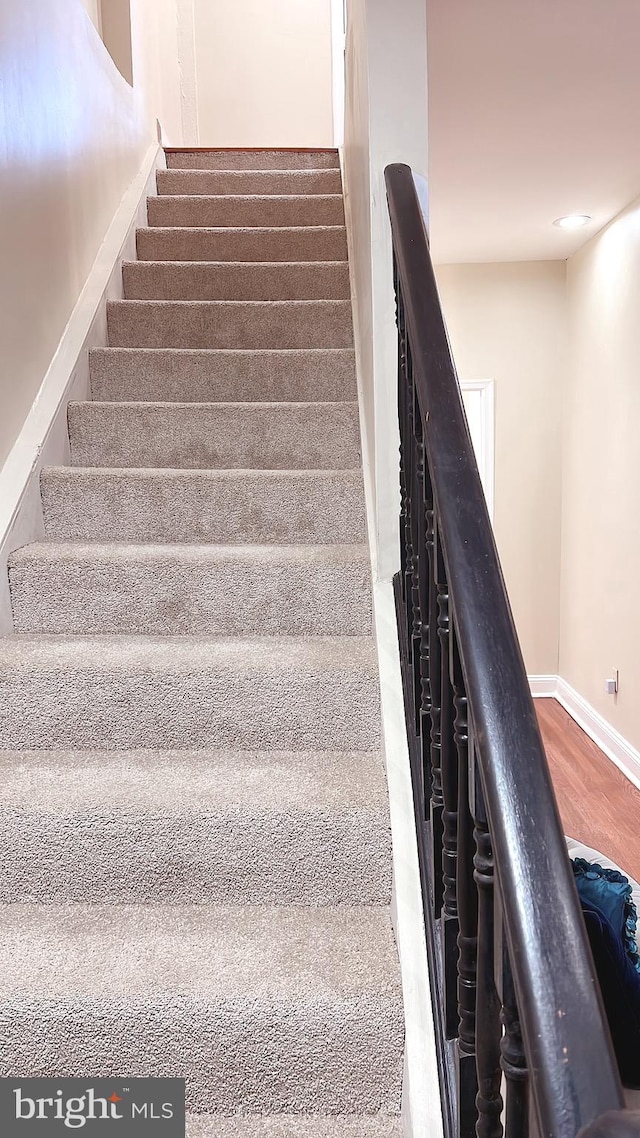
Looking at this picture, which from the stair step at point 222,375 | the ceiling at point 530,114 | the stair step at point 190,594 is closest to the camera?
the stair step at point 190,594

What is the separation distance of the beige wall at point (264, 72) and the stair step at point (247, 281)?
10.00 ft

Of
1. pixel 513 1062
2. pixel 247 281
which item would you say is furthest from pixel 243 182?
pixel 513 1062

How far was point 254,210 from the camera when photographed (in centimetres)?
399

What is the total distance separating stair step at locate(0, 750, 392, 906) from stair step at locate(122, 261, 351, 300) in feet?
7.60

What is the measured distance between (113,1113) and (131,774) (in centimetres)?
57

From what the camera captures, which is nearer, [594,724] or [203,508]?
[203,508]

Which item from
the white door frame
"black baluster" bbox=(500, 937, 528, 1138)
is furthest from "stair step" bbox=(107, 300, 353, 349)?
the white door frame

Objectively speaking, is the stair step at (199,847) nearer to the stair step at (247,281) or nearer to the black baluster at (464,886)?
the black baluster at (464,886)

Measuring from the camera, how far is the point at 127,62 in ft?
12.8

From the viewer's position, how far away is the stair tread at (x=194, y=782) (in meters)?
1.59

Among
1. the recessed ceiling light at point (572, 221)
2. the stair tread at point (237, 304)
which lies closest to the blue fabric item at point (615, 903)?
the stair tread at point (237, 304)

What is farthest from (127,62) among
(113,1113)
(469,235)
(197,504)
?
(113,1113)

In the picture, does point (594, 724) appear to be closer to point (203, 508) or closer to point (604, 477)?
point (604, 477)

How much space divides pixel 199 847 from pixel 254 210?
3178mm
